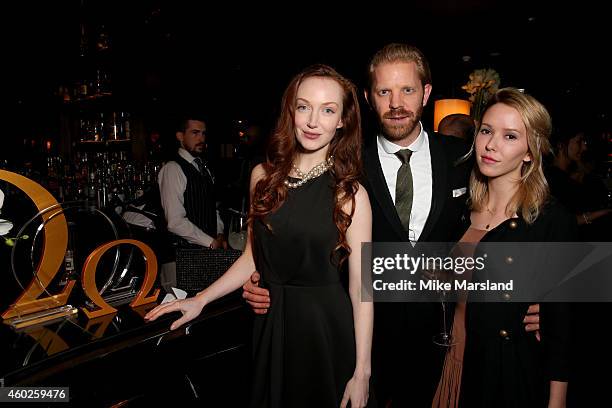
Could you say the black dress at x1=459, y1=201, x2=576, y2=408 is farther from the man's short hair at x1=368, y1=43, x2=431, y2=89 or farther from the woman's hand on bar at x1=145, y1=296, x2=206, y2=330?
the woman's hand on bar at x1=145, y1=296, x2=206, y2=330

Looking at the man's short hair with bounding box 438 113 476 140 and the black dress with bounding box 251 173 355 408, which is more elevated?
the man's short hair with bounding box 438 113 476 140

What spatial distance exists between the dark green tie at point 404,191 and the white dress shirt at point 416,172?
0.10 ft

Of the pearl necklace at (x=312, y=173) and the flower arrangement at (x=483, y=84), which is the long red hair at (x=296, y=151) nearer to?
the pearl necklace at (x=312, y=173)

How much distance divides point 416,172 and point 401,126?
0.75 feet

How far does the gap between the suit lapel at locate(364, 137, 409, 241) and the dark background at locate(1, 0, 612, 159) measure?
5.04 ft

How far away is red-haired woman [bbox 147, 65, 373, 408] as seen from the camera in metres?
1.53

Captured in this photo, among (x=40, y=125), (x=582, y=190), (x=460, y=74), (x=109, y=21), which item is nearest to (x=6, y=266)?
(x=109, y=21)

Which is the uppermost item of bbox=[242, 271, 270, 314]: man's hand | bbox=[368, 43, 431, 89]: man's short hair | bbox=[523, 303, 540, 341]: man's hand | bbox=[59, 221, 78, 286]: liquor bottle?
bbox=[368, 43, 431, 89]: man's short hair

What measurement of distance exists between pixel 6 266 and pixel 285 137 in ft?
4.93

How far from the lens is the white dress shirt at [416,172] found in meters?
1.99

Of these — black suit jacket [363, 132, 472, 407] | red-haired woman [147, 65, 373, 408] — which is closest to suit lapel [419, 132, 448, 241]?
black suit jacket [363, 132, 472, 407]

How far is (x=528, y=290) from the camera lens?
162cm

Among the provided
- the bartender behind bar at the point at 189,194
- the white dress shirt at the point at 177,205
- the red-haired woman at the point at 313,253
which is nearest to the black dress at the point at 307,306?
the red-haired woman at the point at 313,253

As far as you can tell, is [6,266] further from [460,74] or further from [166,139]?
[460,74]
